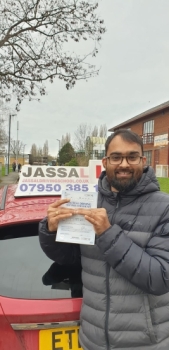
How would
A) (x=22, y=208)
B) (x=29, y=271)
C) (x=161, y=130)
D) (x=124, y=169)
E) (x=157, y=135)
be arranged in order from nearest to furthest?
(x=124, y=169) < (x=29, y=271) < (x=22, y=208) < (x=161, y=130) < (x=157, y=135)

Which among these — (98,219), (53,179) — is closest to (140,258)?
(98,219)

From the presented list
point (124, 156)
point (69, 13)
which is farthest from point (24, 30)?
point (124, 156)

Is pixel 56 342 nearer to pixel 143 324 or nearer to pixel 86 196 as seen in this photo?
pixel 143 324

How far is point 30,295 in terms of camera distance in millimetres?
1712

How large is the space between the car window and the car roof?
6cm

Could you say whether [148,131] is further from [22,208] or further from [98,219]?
[98,219]

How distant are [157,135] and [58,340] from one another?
42.6 metres

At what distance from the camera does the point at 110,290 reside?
4.86 feet

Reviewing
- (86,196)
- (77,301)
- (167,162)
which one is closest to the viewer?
(86,196)

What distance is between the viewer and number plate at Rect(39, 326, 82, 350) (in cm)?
161

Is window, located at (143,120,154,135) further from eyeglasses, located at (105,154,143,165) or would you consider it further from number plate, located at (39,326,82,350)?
number plate, located at (39,326,82,350)

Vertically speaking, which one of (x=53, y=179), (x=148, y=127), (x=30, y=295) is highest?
(x=148, y=127)

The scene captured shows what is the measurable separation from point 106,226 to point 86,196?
18 cm

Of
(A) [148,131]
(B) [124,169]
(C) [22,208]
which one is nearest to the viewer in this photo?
(B) [124,169]
